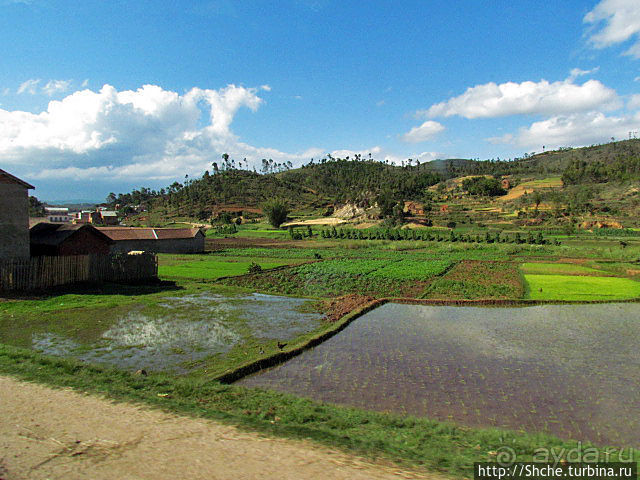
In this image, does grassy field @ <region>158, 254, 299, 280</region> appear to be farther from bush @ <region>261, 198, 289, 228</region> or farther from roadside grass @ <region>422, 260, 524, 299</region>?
bush @ <region>261, 198, 289, 228</region>

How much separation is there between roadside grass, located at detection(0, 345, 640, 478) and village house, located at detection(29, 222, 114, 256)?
693 inches

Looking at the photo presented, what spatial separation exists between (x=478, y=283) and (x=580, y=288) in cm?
584

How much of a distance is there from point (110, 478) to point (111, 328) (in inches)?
453

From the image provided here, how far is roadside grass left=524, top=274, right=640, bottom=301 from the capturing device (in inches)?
883

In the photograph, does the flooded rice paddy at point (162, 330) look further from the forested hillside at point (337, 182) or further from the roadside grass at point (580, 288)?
A: the forested hillside at point (337, 182)

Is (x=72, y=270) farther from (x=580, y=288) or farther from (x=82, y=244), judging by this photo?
(x=580, y=288)

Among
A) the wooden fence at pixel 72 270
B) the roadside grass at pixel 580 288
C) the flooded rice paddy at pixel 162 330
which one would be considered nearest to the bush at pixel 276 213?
the wooden fence at pixel 72 270

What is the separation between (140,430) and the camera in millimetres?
6473

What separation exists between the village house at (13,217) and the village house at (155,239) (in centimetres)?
2012

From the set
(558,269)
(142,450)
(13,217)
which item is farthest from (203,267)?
(142,450)

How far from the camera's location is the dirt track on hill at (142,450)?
16.8 ft

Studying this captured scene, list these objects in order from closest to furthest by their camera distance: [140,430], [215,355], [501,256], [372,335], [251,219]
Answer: [140,430]
[215,355]
[372,335]
[501,256]
[251,219]

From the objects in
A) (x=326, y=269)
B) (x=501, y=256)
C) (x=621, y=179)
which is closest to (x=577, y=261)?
(x=501, y=256)

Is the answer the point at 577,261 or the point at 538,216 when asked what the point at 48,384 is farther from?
the point at 538,216
